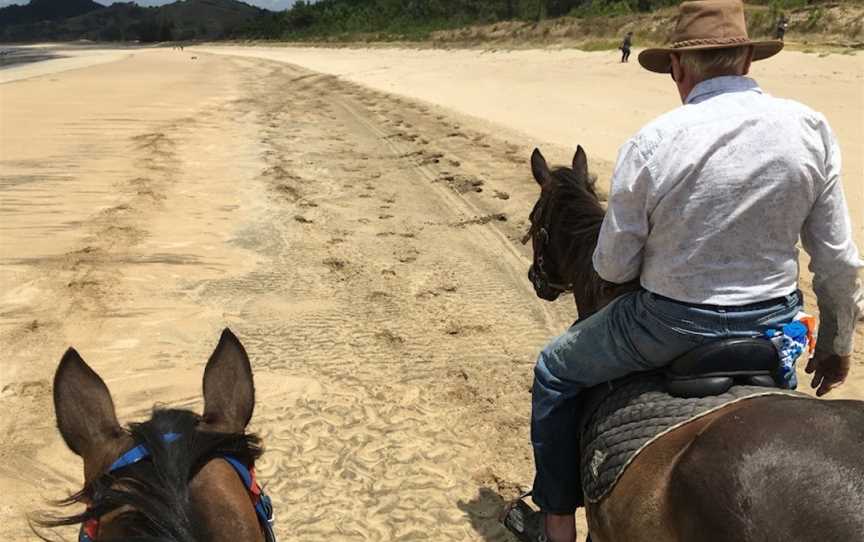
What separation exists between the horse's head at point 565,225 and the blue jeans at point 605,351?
0.72 metres

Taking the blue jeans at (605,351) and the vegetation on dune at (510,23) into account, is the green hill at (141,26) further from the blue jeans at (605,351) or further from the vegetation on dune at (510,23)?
the blue jeans at (605,351)

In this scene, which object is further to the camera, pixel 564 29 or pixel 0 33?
pixel 0 33

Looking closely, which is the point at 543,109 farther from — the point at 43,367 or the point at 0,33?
the point at 0,33

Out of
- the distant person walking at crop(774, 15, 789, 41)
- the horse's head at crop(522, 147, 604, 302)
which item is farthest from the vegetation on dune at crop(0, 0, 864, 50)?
Answer: the horse's head at crop(522, 147, 604, 302)

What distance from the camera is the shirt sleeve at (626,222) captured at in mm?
2018

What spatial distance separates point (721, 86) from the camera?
2.04 metres

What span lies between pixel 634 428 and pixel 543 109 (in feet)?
53.5

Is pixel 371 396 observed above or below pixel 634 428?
below

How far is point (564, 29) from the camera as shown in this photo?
38.5m

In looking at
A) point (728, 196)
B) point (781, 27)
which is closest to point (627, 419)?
point (728, 196)

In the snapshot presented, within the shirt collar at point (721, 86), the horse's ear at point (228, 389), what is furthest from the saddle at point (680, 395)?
the horse's ear at point (228, 389)

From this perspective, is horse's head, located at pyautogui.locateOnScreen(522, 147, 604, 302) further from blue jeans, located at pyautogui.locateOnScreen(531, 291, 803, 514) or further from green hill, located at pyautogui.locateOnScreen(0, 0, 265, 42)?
green hill, located at pyautogui.locateOnScreen(0, 0, 265, 42)

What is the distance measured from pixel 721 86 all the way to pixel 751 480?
1.15 metres

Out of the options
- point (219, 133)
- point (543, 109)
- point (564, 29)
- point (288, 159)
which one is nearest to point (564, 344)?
point (288, 159)
